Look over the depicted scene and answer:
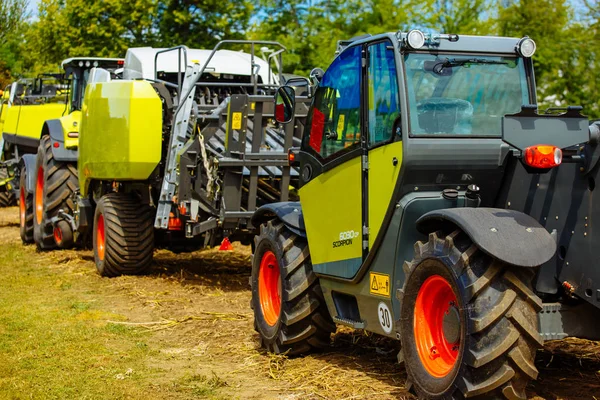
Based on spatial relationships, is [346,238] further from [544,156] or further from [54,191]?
[54,191]

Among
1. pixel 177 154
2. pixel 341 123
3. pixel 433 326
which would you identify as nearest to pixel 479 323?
pixel 433 326

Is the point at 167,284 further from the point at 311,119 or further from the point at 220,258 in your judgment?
the point at 311,119

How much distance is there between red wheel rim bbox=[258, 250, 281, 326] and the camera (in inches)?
299

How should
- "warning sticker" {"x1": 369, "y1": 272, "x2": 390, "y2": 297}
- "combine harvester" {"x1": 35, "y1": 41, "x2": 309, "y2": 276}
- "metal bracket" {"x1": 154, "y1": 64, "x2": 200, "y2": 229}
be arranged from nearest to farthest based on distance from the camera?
"warning sticker" {"x1": 369, "y1": 272, "x2": 390, "y2": 297} < "combine harvester" {"x1": 35, "y1": 41, "x2": 309, "y2": 276} < "metal bracket" {"x1": 154, "y1": 64, "x2": 200, "y2": 229}

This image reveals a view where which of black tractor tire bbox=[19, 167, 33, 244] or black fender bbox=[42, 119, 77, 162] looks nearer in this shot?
black fender bbox=[42, 119, 77, 162]

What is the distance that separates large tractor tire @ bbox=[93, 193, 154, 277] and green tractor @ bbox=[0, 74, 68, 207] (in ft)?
18.5

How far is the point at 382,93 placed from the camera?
613 centimetres

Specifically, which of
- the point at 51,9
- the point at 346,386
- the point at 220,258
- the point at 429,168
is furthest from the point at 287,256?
the point at 51,9

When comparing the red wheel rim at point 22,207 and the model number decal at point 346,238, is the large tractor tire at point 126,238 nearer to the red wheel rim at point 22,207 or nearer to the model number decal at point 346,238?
the red wheel rim at point 22,207

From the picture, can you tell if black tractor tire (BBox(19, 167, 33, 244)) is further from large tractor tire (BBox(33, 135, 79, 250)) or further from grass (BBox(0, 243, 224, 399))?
grass (BBox(0, 243, 224, 399))

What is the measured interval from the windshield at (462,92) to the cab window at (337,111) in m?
0.52

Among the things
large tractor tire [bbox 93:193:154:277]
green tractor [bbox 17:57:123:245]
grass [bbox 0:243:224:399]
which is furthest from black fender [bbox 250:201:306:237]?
green tractor [bbox 17:57:123:245]

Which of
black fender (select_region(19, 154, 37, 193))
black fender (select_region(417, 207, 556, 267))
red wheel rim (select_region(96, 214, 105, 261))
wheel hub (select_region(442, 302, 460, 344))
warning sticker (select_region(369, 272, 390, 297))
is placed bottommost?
red wheel rim (select_region(96, 214, 105, 261))

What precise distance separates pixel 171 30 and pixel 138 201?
21.6 meters
